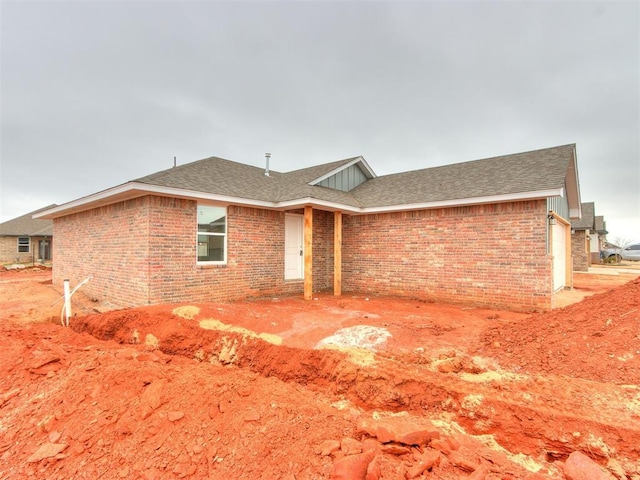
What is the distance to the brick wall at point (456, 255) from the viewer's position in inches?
332

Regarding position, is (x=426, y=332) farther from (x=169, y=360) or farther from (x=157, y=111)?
(x=157, y=111)

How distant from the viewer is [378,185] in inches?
527

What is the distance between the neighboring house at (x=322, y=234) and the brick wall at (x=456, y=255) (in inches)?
1.3

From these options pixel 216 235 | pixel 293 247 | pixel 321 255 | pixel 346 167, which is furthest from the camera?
pixel 346 167

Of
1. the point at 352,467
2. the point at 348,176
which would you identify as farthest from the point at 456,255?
the point at 352,467

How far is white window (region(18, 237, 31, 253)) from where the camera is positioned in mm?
29359

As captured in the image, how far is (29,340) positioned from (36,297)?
672cm

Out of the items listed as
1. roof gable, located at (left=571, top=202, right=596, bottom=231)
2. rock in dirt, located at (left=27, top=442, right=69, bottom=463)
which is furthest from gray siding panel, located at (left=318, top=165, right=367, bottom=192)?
roof gable, located at (left=571, top=202, right=596, bottom=231)

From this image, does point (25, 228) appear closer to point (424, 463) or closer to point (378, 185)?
point (378, 185)

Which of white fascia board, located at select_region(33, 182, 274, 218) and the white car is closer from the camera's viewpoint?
white fascia board, located at select_region(33, 182, 274, 218)

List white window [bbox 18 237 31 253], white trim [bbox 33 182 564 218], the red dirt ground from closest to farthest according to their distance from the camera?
the red dirt ground
white trim [bbox 33 182 564 218]
white window [bbox 18 237 31 253]

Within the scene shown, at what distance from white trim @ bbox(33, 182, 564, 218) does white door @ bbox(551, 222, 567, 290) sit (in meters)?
4.12

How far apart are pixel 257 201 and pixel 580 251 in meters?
24.2

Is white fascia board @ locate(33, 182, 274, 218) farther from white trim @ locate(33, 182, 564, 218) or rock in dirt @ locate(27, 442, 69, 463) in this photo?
rock in dirt @ locate(27, 442, 69, 463)
